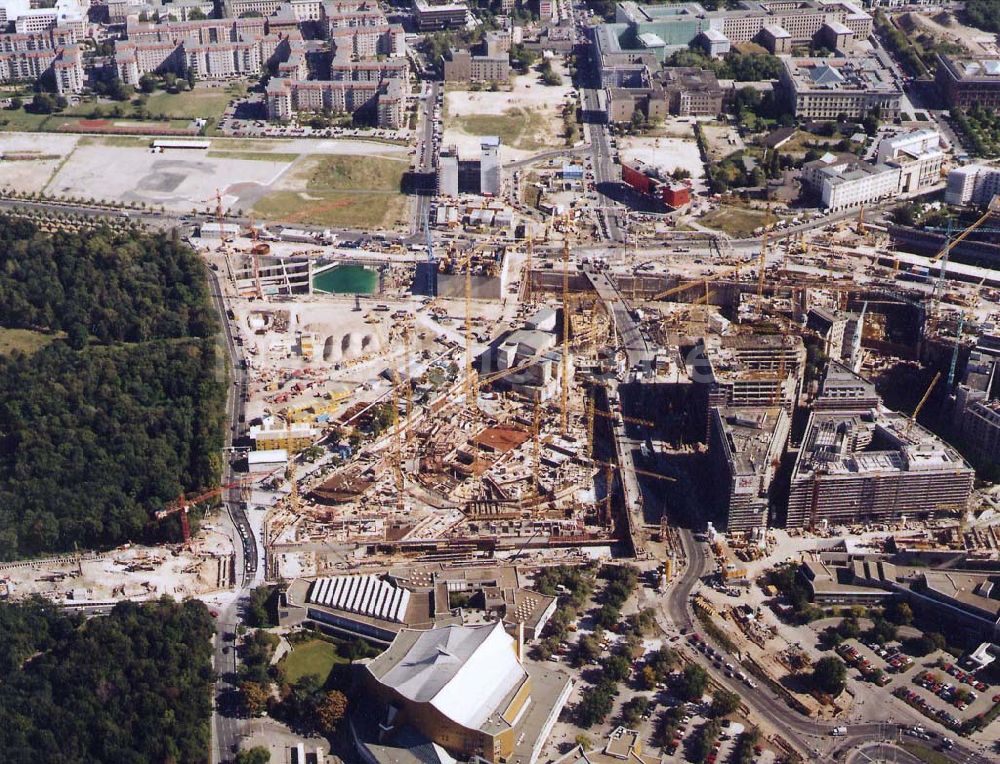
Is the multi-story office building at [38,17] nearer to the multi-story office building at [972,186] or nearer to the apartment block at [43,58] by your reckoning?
the apartment block at [43,58]

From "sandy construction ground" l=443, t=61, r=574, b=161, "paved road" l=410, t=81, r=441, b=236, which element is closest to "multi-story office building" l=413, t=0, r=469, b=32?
"sandy construction ground" l=443, t=61, r=574, b=161

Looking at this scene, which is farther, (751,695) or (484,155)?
(484,155)

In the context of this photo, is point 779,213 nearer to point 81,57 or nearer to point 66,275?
point 66,275

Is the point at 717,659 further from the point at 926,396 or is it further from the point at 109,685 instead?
the point at 109,685

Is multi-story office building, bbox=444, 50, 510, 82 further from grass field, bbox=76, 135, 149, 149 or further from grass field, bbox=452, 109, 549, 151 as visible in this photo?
grass field, bbox=76, 135, 149, 149

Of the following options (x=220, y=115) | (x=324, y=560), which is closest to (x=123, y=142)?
(x=220, y=115)

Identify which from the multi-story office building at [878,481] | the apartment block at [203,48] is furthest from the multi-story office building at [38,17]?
the multi-story office building at [878,481]

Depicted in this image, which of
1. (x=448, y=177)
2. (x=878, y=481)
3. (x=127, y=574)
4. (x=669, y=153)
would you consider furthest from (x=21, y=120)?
(x=878, y=481)

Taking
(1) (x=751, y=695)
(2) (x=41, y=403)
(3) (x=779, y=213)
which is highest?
(3) (x=779, y=213)

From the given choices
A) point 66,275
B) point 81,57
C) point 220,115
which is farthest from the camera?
point 81,57
